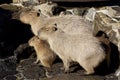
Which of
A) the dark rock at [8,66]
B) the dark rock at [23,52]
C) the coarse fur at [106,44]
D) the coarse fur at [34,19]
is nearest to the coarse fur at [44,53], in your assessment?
the dark rock at [23,52]

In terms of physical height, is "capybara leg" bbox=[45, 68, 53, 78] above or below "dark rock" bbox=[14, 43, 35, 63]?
below

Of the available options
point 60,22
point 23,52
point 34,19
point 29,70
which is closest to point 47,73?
point 29,70

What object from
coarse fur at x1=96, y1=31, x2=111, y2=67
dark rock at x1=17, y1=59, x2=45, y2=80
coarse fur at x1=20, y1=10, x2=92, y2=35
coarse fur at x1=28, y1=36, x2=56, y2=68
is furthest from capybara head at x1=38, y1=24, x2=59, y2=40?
coarse fur at x1=96, y1=31, x2=111, y2=67

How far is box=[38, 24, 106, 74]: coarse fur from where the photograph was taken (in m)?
7.14

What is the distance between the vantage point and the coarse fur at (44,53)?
7.97 meters

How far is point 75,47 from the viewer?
291 inches

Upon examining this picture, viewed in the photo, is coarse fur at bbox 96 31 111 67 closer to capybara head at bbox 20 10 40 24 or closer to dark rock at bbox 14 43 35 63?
dark rock at bbox 14 43 35 63

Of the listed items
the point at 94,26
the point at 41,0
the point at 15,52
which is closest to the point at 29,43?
the point at 15,52

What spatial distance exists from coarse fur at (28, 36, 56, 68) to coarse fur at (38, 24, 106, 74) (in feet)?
0.40

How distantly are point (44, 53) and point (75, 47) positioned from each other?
0.85 meters

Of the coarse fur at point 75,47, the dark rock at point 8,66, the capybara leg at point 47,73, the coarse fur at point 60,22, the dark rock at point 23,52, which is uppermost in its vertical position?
the coarse fur at point 60,22

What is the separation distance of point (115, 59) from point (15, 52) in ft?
6.94

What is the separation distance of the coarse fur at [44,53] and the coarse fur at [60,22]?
557 mm

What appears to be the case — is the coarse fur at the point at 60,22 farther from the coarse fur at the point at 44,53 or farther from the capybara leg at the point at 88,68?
the capybara leg at the point at 88,68
